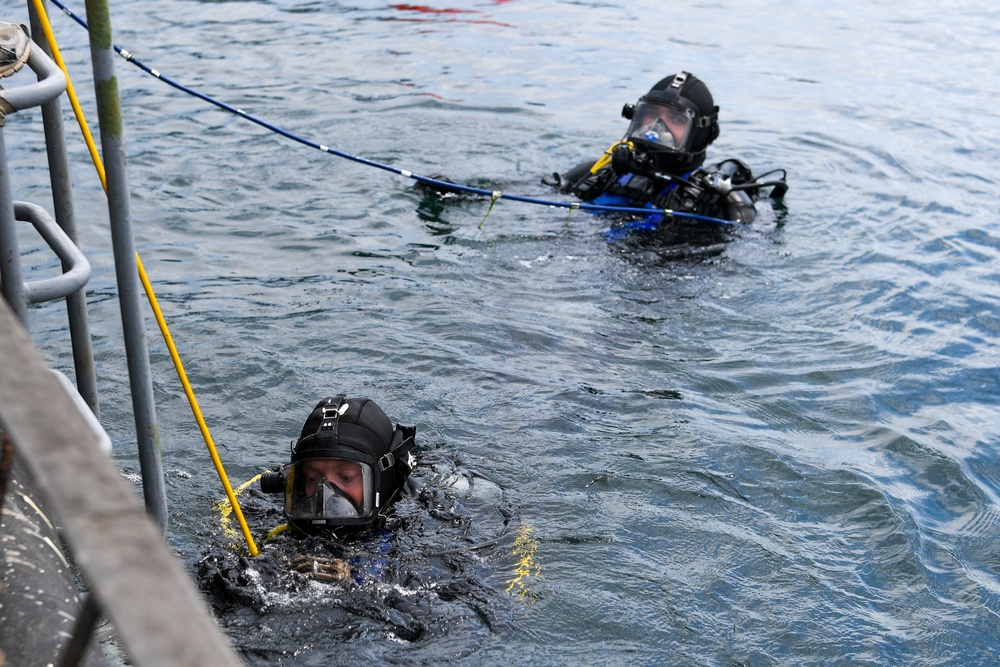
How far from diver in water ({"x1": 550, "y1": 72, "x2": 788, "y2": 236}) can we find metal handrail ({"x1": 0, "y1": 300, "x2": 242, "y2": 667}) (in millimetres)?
7078

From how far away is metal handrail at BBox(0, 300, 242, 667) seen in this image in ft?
2.12

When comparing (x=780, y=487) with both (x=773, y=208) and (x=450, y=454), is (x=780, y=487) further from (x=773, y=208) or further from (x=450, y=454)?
(x=773, y=208)

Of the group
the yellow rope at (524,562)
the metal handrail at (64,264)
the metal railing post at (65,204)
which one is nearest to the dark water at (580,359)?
the yellow rope at (524,562)

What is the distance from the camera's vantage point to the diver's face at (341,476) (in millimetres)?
3725

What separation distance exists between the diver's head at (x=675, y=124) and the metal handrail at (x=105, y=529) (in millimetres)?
7230

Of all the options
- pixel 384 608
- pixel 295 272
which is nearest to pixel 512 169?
pixel 295 272

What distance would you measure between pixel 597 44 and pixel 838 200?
6.57 m

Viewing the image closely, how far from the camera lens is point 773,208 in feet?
27.8

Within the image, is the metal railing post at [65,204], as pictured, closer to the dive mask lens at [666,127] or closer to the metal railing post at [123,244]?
the metal railing post at [123,244]

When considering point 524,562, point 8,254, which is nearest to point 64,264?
point 8,254

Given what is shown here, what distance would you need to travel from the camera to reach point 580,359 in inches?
231

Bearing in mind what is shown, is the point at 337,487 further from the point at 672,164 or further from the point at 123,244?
the point at 672,164

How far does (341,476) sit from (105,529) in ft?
10.1

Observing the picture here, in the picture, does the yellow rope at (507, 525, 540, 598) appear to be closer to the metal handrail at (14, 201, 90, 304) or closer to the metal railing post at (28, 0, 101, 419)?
the metal railing post at (28, 0, 101, 419)
